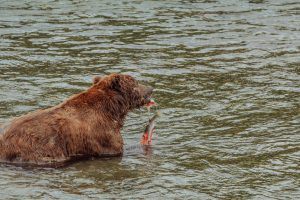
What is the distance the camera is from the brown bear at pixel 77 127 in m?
11.1

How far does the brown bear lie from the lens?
1112cm

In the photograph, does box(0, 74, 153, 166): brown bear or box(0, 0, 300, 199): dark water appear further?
box(0, 74, 153, 166): brown bear

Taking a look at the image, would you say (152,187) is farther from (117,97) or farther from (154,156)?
(117,97)

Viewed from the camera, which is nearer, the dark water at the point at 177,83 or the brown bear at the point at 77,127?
the dark water at the point at 177,83

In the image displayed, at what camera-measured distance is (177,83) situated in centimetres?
1560

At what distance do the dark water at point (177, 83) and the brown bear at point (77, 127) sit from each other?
0.81 feet

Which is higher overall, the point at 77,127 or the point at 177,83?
the point at 77,127

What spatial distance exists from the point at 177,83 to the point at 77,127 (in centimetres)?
442

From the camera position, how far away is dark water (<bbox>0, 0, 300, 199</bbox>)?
10508 mm

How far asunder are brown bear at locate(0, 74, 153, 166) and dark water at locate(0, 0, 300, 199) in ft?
0.81

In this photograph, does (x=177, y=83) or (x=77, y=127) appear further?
(x=177, y=83)

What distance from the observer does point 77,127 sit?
37.6ft

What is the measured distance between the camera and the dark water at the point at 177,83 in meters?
10.5

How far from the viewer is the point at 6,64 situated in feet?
55.5
